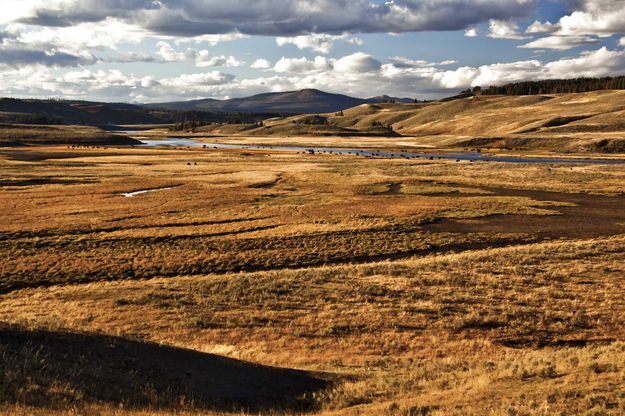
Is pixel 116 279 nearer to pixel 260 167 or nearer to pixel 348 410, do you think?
pixel 348 410

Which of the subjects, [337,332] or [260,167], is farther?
[260,167]

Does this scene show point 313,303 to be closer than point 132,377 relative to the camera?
No

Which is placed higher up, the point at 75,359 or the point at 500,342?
the point at 75,359

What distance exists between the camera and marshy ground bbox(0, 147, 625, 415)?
1518 cm

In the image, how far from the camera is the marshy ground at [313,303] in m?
15.2

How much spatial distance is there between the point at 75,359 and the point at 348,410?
9.38m

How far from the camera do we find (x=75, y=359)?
16750 millimetres

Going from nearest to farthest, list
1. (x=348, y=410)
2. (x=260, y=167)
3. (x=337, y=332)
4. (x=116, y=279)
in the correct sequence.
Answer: (x=348, y=410), (x=337, y=332), (x=116, y=279), (x=260, y=167)

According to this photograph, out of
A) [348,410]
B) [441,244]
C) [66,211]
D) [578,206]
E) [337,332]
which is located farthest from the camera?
[578,206]

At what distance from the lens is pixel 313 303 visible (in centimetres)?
2895

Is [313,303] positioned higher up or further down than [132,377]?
further down

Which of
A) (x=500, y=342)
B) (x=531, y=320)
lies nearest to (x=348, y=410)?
(x=500, y=342)

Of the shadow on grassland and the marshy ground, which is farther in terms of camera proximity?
the marshy ground

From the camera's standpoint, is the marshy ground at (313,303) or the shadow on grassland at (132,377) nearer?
the shadow on grassland at (132,377)
